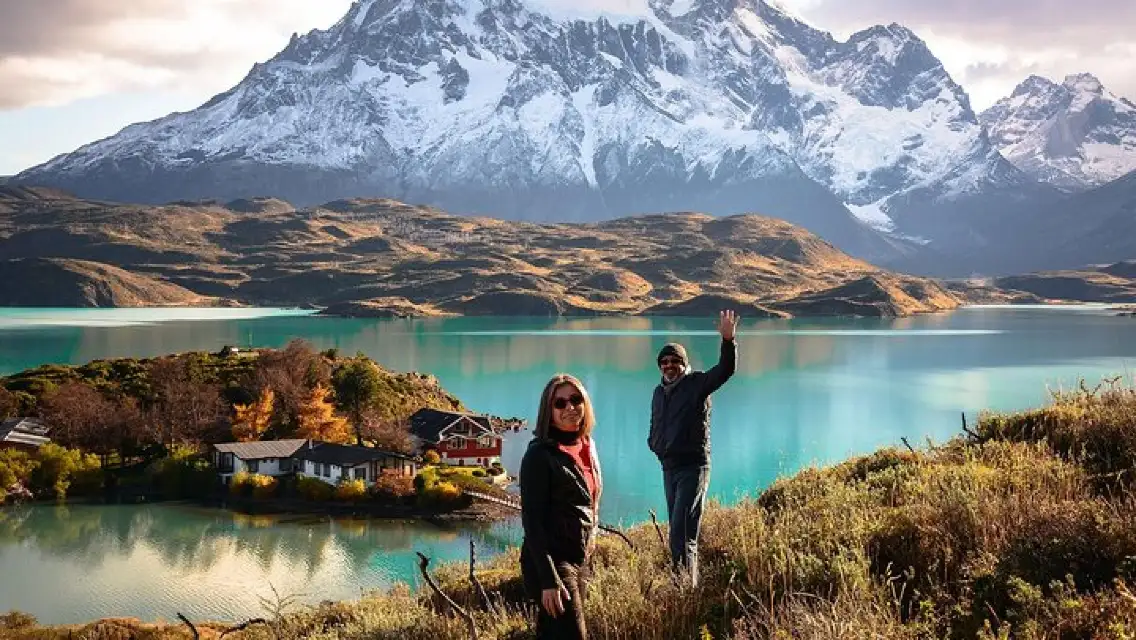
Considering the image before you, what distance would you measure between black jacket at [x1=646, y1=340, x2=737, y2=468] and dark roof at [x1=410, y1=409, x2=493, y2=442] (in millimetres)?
45602

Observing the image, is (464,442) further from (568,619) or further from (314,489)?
(568,619)

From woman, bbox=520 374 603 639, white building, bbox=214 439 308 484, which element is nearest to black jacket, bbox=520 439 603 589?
woman, bbox=520 374 603 639

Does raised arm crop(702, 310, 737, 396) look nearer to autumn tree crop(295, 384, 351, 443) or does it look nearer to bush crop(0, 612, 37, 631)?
bush crop(0, 612, 37, 631)

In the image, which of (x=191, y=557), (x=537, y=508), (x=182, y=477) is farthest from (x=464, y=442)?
(x=537, y=508)

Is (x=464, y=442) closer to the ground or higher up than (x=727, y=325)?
closer to the ground

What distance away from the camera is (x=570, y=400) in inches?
239

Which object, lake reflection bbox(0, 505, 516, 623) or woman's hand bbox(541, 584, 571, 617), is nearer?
woman's hand bbox(541, 584, 571, 617)

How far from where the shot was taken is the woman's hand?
556 centimetres

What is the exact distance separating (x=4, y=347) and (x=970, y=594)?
398 feet

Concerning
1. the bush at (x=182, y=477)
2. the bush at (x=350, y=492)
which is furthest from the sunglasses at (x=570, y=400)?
the bush at (x=182, y=477)

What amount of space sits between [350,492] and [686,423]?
125 feet

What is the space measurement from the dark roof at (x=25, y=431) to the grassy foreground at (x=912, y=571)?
48823 mm

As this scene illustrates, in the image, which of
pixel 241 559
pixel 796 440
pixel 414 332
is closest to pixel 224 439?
pixel 241 559

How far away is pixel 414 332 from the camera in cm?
15050
